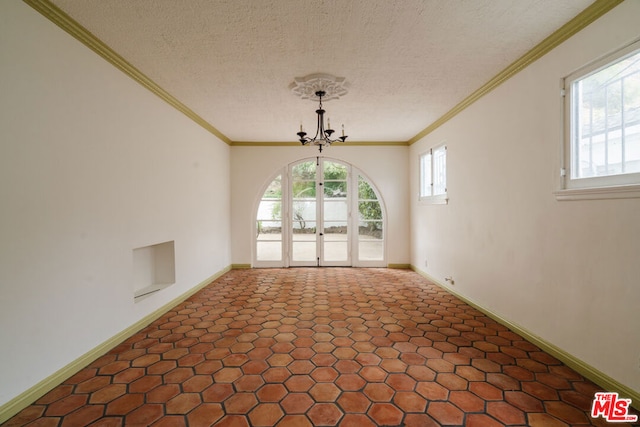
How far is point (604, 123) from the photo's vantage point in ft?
7.02

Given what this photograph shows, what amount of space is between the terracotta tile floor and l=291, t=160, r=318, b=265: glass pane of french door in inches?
111

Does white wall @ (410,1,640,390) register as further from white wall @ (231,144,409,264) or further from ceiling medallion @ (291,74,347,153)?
white wall @ (231,144,409,264)

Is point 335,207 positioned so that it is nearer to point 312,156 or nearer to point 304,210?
point 304,210

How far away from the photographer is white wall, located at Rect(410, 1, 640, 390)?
1956mm

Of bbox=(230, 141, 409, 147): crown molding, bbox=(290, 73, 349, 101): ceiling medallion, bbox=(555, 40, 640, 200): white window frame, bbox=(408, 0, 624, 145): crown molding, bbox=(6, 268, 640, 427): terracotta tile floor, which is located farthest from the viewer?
bbox=(230, 141, 409, 147): crown molding

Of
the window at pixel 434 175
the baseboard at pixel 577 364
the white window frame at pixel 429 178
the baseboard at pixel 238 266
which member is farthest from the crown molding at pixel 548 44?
the baseboard at pixel 238 266

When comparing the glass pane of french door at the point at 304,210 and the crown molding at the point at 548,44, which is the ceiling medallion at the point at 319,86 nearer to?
the crown molding at the point at 548,44

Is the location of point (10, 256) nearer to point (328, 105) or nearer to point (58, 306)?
point (58, 306)

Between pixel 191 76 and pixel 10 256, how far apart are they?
7.38 ft

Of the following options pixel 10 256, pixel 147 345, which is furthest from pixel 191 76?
pixel 147 345

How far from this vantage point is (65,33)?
225 centimetres

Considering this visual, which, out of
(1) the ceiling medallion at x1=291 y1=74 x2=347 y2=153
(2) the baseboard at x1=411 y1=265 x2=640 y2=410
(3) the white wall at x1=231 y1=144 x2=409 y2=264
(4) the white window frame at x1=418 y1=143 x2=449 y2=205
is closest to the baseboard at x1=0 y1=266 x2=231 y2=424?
(1) the ceiling medallion at x1=291 y1=74 x2=347 y2=153

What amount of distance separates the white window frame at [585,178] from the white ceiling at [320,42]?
1.39ft

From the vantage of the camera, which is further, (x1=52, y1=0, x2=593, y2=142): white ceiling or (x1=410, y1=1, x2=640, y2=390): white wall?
(x1=52, y1=0, x2=593, y2=142): white ceiling
